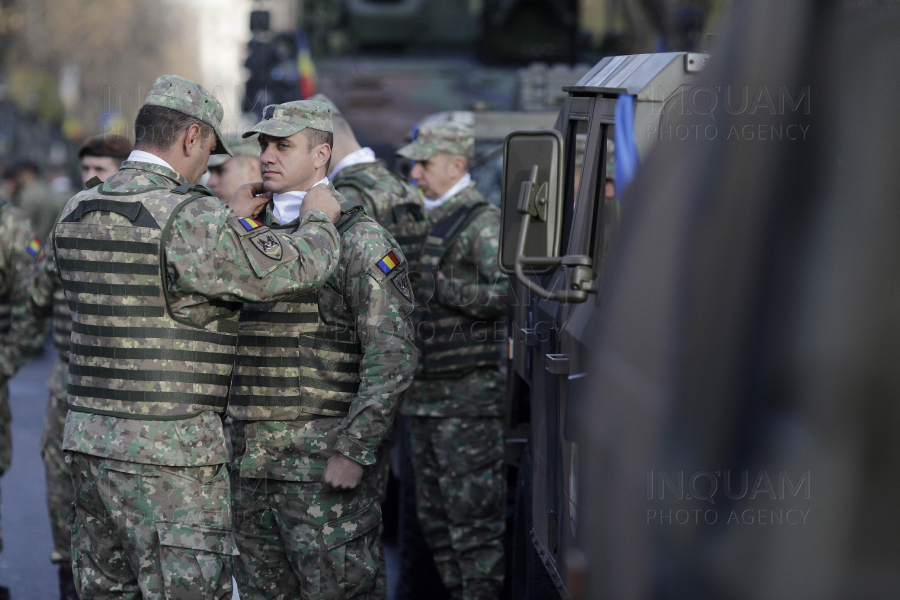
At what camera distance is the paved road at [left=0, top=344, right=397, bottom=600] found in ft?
19.4

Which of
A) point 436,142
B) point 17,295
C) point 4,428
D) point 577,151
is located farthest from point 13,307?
point 577,151

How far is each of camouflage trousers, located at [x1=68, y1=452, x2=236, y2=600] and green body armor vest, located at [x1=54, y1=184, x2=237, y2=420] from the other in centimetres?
18

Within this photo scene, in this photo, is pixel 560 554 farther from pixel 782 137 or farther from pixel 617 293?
pixel 782 137

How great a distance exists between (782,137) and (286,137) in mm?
2485

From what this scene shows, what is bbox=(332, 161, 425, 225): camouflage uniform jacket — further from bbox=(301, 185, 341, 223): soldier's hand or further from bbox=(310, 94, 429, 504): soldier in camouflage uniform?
bbox=(301, 185, 341, 223): soldier's hand

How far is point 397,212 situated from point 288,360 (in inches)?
56.6

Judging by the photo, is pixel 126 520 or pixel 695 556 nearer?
pixel 695 556

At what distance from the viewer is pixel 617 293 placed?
6.72ft

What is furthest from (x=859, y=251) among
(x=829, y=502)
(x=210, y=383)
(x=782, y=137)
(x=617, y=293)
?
(x=210, y=383)

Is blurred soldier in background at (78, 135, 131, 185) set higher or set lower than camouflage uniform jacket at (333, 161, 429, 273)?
higher

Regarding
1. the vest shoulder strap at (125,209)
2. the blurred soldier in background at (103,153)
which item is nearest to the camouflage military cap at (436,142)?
the blurred soldier in background at (103,153)

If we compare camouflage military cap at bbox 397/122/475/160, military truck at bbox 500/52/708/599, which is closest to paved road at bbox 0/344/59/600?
camouflage military cap at bbox 397/122/475/160

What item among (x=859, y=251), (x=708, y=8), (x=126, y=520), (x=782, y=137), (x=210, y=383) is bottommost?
(x=126, y=520)

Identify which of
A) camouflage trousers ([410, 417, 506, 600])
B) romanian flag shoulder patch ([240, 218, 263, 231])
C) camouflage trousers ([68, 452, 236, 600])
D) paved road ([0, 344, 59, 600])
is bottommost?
paved road ([0, 344, 59, 600])
